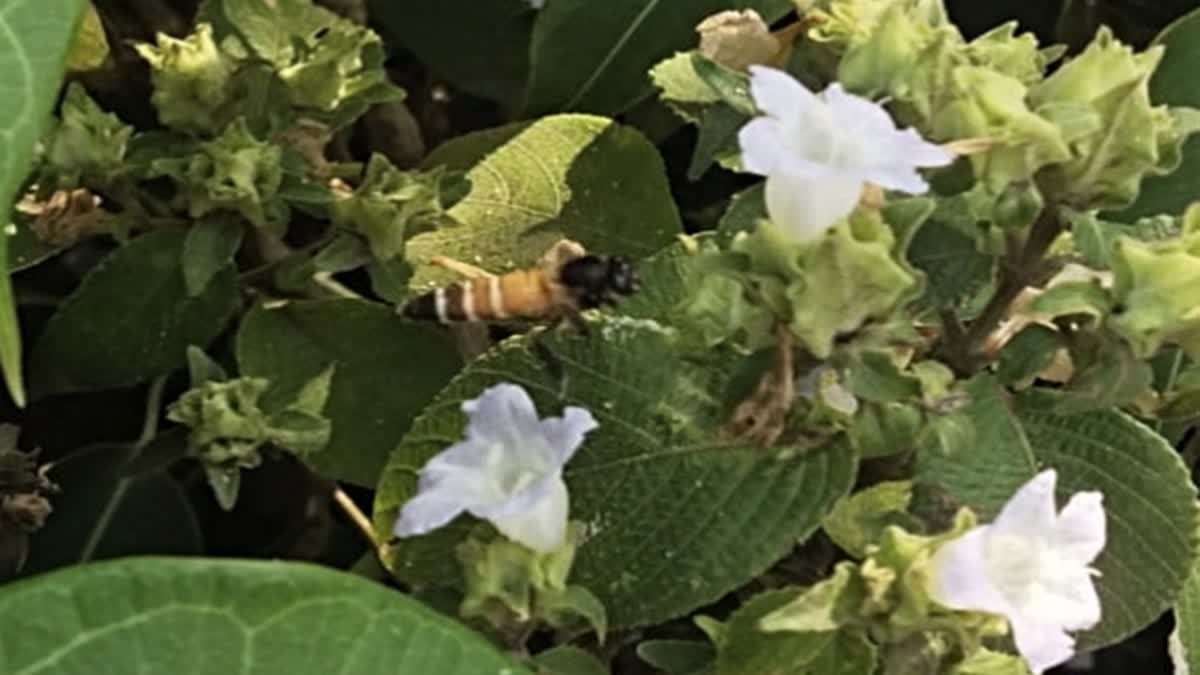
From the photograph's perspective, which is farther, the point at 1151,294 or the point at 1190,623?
the point at 1190,623

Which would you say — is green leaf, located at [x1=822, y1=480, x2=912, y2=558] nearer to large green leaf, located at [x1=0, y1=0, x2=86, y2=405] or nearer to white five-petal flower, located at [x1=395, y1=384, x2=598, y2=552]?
white five-petal flower, located at [x1=395, y1=384, x2=598, y2=552]

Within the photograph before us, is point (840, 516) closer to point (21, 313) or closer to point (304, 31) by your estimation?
point (304, 31)

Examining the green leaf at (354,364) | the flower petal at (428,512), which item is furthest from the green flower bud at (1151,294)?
the green leaf at (354,364)

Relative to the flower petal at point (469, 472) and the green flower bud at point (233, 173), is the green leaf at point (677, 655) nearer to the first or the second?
the flower petal at point (469, 472)

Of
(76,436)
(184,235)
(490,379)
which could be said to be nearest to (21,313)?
(76,436)

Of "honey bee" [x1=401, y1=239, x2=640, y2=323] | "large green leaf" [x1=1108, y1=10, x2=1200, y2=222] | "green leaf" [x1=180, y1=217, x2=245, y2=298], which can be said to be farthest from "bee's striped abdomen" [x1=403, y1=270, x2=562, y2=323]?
"large green leaf" [x1=1108, y1=10, x2=1200, y2=222]

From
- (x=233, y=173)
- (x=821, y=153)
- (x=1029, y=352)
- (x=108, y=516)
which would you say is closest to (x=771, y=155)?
(x=821, y=153)

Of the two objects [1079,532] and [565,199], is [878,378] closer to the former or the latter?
[1079,532]
